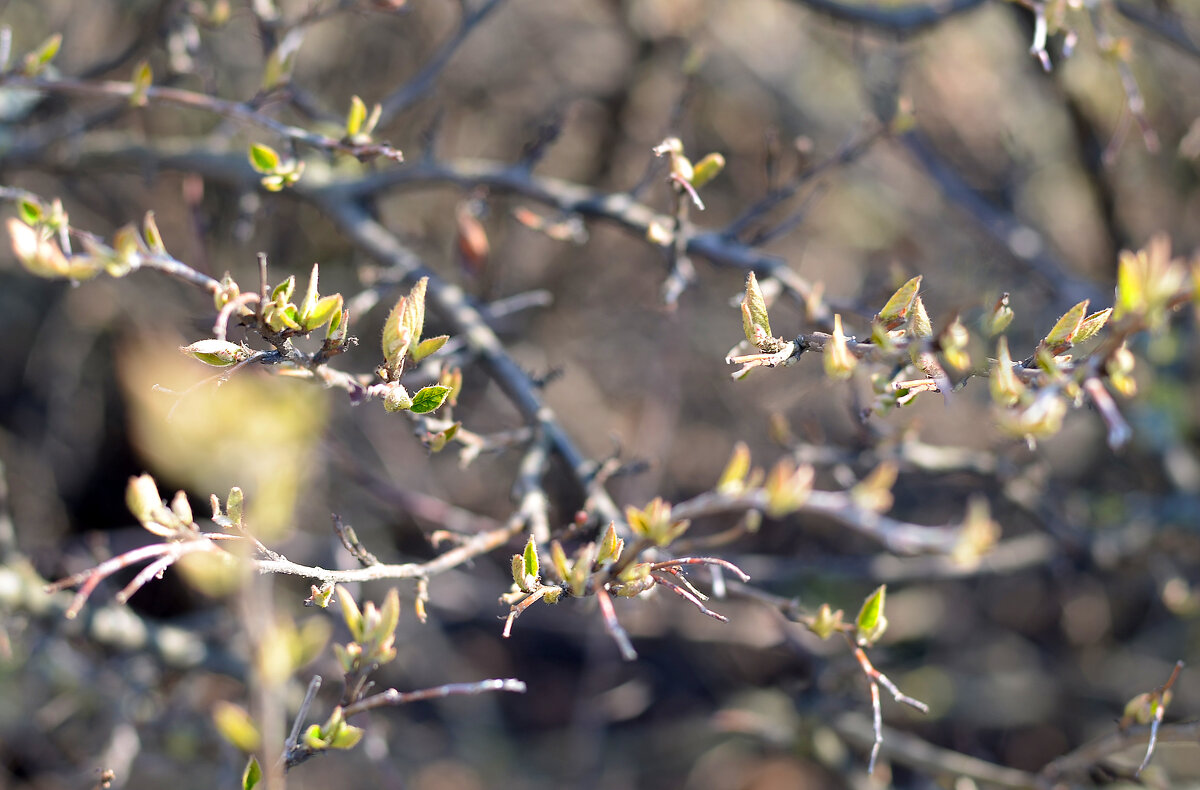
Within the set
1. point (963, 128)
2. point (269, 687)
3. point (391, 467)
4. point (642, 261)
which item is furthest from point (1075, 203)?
point (269, 687)

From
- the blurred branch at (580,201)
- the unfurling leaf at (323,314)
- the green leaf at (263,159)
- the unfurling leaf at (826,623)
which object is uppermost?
the green leaf at (263,159)

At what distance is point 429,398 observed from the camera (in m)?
1.12

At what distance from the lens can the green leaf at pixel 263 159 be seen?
1.33 metres

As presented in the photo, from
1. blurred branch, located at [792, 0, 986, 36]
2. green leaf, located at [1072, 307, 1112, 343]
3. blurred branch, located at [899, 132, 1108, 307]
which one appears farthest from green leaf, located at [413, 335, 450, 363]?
blurred branch, located at [899, 132, 1108, 307]

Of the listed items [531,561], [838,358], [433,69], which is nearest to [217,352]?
[531,561]

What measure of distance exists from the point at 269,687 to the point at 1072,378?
1154 mm

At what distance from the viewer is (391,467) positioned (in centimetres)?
359

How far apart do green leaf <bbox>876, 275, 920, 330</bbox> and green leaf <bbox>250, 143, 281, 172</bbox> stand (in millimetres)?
999

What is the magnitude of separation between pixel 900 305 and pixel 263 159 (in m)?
1.04

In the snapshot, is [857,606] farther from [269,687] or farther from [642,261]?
[269,687]

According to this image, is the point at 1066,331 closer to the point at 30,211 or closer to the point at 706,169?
the point at 706,169

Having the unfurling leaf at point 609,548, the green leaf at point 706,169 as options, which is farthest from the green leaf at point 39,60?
the unfurling leaf at point 609,548

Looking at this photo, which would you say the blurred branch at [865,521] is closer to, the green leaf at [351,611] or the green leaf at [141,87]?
the green leaf at [351,611]

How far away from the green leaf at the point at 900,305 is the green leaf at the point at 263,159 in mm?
999
